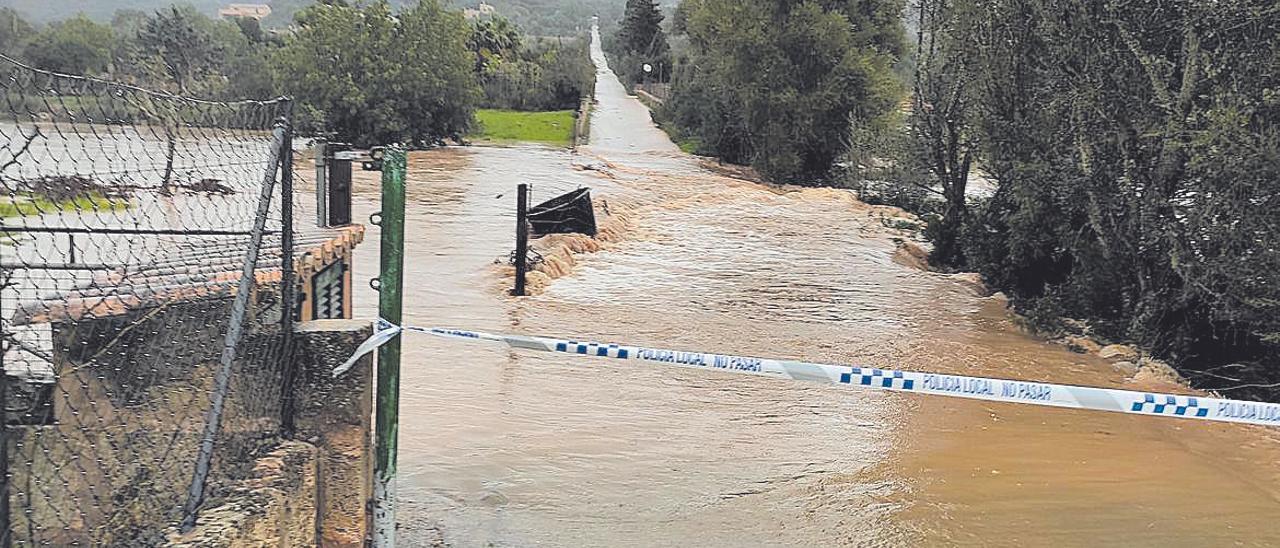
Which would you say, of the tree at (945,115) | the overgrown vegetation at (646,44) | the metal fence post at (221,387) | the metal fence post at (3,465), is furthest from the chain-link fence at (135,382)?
the overgrown vegetation at (646,44)

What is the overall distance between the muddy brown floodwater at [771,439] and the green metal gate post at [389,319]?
1.46 m

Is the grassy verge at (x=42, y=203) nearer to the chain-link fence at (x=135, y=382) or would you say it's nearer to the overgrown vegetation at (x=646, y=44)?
the chain-link fence at (x=135, y=382)

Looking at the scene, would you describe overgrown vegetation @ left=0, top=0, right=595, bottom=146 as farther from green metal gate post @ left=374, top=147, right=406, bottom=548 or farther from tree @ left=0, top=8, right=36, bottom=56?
green metal gate post @ left=374, top=147, right=406, bottom=548

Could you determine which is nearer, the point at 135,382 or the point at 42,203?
the point at 135,382

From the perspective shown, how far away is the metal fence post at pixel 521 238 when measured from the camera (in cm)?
1332

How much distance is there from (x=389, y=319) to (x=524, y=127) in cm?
5072

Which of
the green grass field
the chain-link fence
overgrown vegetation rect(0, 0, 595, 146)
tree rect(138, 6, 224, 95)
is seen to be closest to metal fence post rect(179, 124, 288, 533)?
the chain-link fence

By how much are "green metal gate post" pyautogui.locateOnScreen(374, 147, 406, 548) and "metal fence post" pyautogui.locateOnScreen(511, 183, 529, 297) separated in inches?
350

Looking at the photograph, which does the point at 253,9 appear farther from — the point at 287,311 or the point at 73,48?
the point at 287,311

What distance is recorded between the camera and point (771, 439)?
8305 millimetres

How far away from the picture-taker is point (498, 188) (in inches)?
1168

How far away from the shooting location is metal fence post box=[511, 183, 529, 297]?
13.3 metres

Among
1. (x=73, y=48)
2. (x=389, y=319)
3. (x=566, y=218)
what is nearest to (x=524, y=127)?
(x=73, y=48)

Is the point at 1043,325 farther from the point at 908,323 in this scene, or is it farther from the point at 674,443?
the point at 674,443
